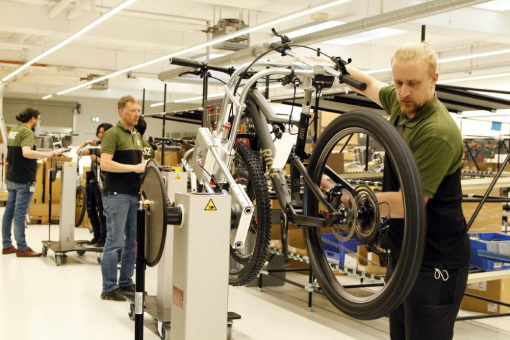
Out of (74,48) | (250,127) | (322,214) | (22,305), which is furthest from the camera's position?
(74,48)

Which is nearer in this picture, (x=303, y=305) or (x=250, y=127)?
(x=250, y=127)

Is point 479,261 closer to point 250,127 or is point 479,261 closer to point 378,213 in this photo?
point 250,127

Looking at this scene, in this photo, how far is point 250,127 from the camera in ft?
10.9

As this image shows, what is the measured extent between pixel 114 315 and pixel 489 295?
3415mm

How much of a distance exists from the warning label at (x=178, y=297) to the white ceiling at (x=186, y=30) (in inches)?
275

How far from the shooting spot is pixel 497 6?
10.6 m

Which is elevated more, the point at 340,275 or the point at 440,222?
the point at 440,222

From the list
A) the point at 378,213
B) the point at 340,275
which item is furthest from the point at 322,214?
the point at 340,275

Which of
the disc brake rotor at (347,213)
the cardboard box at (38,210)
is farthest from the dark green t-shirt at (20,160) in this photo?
the disc brake rotor at (347,213)

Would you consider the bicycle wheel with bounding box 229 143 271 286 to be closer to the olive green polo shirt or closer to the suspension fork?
the suspension fork

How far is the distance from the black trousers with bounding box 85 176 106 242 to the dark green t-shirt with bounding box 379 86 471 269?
20.2 feet

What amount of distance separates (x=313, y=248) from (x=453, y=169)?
2.61 ft

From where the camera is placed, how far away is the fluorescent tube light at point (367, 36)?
12.7 meters

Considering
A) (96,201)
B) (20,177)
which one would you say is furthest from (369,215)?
(96,201)
